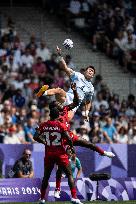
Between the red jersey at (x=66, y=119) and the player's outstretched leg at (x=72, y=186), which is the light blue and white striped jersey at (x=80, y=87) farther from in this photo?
the player's outstretched leg at (x=72, y=186)

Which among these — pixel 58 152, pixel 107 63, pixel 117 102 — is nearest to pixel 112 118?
pixel 117 102

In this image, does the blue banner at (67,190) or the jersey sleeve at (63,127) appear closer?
the jersey sleeve at (63,127)

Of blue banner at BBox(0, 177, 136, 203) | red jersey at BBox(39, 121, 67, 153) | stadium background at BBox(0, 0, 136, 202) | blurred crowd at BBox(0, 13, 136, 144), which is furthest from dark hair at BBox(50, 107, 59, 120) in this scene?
blurred crowd at BBox(0, 13, 136, 144)

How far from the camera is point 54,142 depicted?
2173cm

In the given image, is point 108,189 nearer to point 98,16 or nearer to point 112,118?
point 112,118

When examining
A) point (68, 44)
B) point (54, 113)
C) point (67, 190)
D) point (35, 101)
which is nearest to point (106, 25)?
point (35, 101)

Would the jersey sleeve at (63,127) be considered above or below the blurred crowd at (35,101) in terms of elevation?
above

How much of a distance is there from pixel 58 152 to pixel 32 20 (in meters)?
14.5

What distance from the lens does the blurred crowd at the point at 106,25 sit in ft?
118

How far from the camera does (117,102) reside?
111 ft

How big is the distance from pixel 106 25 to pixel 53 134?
50.6 feet

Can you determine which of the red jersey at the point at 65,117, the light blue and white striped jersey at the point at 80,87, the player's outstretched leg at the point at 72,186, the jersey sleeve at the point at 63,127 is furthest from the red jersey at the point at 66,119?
the light blue and white striped jersey at the point at 80,87

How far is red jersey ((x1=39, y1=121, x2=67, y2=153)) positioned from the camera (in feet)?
70.7

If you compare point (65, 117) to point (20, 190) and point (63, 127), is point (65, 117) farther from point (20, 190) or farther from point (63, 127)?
point (20, 190)
